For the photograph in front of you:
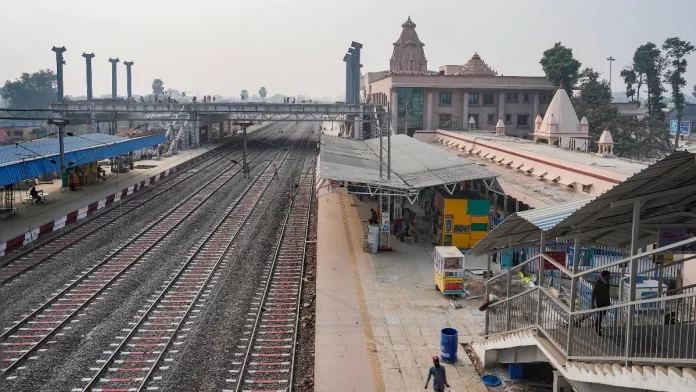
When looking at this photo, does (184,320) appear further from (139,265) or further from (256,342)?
(139,265)

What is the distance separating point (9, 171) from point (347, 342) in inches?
855

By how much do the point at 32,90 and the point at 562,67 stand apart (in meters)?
99.3

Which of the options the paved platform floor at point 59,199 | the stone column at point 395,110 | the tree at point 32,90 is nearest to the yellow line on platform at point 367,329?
the paved platform floor at point 59,199

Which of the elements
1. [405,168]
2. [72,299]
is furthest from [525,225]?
[405,168]

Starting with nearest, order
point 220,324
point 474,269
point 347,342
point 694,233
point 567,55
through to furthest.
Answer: point 694,233, point 347,342, point 220,324, point 474,269, point 567,55

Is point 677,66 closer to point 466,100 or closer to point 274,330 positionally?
point 466,100

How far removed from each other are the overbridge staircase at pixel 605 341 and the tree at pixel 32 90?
399 feet

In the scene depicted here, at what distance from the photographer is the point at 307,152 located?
71.9 meters

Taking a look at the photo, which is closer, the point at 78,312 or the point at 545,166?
the point at 78,312

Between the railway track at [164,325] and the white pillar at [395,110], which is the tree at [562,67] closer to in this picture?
the white pillar at [395,110]

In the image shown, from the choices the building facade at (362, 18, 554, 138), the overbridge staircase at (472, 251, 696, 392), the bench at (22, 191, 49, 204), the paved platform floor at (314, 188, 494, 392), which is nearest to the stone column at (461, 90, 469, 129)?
the building facade at (362, 18, 554, 138)

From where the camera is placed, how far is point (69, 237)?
25969 millimetres

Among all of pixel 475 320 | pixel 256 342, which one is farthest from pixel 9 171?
pixel 475 320

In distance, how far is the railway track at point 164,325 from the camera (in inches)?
504
